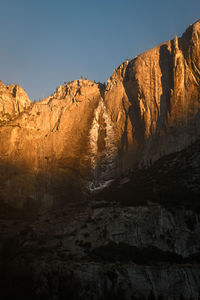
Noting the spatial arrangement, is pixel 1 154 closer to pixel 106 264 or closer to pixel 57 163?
pixel 57 163

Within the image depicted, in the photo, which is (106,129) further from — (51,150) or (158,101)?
(158,101)

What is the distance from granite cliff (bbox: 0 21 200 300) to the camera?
34688 mm

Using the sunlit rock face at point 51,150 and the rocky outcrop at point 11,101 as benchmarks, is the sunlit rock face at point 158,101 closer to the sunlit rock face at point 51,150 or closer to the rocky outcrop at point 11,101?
the sunlit rock face at point 51,150

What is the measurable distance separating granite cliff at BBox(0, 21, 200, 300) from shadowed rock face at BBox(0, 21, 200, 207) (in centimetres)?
23

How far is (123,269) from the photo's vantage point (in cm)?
3538

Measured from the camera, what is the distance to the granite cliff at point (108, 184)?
34688mm

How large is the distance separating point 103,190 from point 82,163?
31.5 feet

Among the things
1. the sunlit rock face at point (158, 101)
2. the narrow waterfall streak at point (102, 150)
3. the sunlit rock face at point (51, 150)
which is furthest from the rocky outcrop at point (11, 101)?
the sunlit rock face at point (158, 101)

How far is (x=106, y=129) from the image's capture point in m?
79.6

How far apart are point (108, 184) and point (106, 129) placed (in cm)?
1558

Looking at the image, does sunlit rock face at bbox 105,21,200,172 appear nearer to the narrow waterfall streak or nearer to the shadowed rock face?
the shadowed rock face

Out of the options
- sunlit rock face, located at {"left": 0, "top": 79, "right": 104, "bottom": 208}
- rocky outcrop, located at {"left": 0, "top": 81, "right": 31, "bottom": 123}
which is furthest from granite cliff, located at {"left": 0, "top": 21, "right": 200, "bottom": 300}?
rocky outcrop, located at {"left": 0, "top": 81, "right": 31, "bottom": 123}

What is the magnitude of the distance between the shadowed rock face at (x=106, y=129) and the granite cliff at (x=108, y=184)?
233 mm

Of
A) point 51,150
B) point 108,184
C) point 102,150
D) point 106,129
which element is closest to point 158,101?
point 106,129
